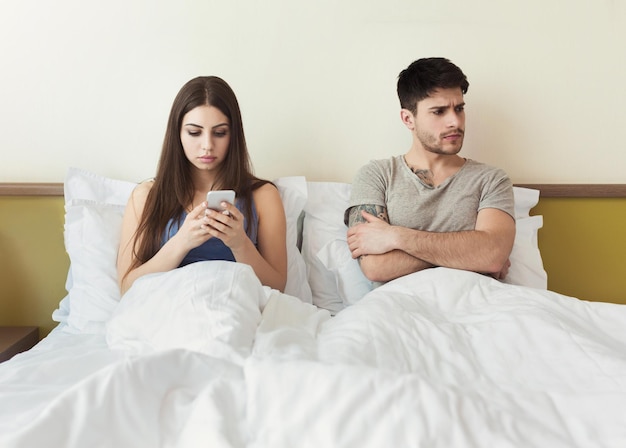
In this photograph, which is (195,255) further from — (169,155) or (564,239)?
(564,239)

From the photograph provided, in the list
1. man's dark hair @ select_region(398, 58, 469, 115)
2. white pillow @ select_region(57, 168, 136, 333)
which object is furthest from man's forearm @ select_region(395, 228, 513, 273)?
white pillow @ select_region(57, 168, 136, 333)

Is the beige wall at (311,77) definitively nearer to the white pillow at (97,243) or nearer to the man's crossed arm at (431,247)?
the white pillow at (97,243)

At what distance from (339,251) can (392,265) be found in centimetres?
21

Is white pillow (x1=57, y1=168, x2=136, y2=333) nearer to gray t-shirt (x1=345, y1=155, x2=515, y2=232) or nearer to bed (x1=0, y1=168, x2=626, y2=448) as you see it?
bed (x1=0, y1=168, x2=626, y2=448)

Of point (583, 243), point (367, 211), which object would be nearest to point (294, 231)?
point (367, 211)

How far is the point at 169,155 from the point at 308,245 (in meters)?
0.51

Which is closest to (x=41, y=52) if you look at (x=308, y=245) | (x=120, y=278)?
(x=120, y=278)

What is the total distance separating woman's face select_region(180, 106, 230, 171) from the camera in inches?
63.7

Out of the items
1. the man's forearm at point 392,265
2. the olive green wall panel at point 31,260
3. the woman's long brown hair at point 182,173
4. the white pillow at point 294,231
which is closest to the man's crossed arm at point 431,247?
the man's forearm at point 392,265

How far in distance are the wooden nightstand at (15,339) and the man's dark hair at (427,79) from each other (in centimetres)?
140

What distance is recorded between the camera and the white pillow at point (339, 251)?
5.69ft

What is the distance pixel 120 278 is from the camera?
1602mm

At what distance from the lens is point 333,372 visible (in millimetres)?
853

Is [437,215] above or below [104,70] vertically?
below
